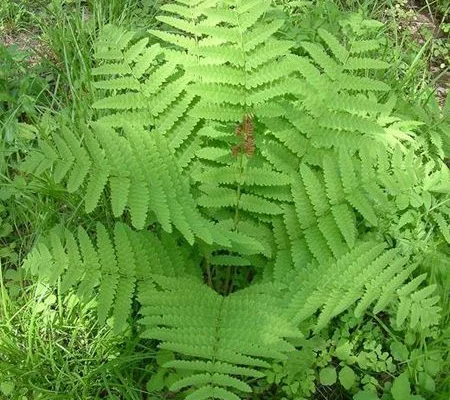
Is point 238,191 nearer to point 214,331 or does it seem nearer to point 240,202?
point 240,202

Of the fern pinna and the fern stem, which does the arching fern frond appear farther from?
the fern stem

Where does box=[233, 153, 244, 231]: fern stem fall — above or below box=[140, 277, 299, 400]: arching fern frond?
above

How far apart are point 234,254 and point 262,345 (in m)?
0.61

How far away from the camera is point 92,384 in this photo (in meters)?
2.06

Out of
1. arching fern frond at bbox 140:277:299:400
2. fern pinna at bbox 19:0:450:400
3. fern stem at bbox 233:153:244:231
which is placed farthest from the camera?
fern stem at bbox 233:153:244:231

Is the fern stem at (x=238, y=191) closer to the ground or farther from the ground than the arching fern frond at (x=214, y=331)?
farther from the ground

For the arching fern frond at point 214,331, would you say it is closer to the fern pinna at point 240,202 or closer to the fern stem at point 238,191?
the fern pinna at point 240,202

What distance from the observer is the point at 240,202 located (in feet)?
7.06

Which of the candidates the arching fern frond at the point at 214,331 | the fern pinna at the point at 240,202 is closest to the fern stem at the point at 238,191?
the fern pinna at the point at 240,202

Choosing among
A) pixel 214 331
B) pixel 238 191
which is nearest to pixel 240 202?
pixel 238 191

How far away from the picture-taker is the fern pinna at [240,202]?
1853 mm

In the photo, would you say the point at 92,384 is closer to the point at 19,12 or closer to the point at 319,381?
the point at 319,381

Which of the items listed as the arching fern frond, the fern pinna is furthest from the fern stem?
the arching fern frond

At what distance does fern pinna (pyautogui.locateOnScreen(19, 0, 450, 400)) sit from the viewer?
1853 mm
